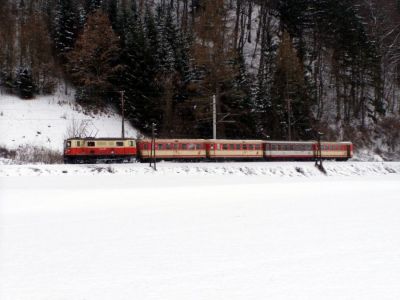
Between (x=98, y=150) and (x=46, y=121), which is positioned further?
(x=46, y=121)

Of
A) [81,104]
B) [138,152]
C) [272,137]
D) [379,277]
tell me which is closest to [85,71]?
[81,104]

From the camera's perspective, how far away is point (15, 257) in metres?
9.86

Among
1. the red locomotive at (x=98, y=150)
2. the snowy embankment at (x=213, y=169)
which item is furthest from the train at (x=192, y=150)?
the snowy embankment at (x=213, y=169)

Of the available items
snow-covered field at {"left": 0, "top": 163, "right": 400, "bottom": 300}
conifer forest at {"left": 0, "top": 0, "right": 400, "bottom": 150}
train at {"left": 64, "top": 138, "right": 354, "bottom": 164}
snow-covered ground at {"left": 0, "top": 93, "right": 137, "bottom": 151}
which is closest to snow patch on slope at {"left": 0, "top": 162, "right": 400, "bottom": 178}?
train at {"left": 64, "top": 138, "right": 354, "bottom": 164}

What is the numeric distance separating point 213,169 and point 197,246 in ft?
84.7

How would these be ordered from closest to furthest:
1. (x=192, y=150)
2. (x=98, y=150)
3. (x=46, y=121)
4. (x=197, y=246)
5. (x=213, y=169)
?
1. (x=197, y=246)
2. (x=213, y=169)
3. (x=98, y=150)
4. (x=192, y=150)
5. (x=46, y=121)

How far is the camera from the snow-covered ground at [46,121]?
136 feet

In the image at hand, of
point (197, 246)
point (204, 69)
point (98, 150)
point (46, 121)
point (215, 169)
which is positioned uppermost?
point (204, 69)

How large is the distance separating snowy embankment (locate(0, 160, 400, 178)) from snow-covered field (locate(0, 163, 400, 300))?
7.52 meters

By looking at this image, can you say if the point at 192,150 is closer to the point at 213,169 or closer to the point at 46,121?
the point at 213,169

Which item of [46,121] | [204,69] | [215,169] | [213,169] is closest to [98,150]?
[213,169]

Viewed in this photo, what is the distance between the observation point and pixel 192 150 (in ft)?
135

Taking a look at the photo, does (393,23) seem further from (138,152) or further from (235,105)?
(138,152)

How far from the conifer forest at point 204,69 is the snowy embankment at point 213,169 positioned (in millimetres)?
9254
